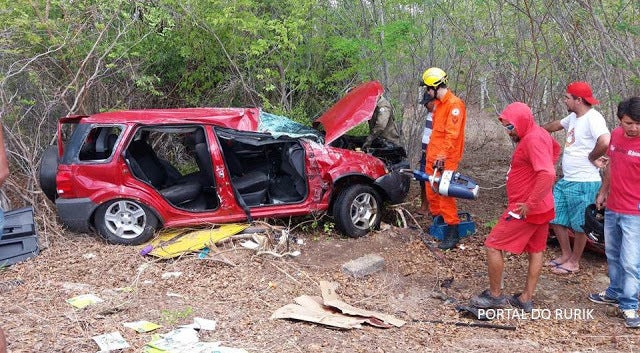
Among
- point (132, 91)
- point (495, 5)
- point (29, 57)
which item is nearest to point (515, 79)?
point (495, 5)

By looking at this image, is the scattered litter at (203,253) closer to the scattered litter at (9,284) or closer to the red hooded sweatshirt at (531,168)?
the scattered litter at (9,284)

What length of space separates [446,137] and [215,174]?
8.57ft

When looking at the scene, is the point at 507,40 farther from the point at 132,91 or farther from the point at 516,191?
the point at 132,91

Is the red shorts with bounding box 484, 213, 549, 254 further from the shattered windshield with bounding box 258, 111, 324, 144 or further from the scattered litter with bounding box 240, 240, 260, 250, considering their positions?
the shattered windshield with bounding box 258, 111, 324, 144

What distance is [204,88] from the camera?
9.49 m

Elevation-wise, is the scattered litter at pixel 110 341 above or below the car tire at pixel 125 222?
below

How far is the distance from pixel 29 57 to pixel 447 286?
6.49 meters

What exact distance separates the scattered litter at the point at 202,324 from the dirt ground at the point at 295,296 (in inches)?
2.5

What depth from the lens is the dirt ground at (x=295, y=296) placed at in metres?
4.38

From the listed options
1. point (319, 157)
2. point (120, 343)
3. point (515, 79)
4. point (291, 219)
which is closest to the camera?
point (120, 343)

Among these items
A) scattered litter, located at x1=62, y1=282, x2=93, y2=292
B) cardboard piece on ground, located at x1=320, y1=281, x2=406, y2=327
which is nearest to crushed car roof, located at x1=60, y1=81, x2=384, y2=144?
scattered litter, located at x1=62, y1=282, x2=93, y2=292

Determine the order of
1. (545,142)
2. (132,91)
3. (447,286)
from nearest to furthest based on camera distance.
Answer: (545,142), (447,286), (132,91)

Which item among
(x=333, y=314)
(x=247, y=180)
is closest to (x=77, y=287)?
(x=247, y=180)

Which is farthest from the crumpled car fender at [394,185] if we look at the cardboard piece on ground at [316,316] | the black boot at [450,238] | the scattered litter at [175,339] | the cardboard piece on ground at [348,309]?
the scattered litter at [175,339]
